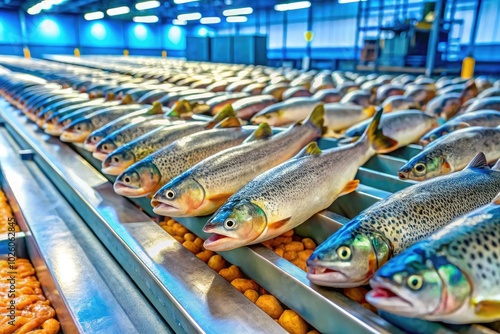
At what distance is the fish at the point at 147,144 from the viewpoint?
76.9 inches

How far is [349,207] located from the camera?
65.1 inches

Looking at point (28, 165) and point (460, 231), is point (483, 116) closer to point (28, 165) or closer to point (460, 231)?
point (460, 231)

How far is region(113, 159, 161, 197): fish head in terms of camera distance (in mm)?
1686

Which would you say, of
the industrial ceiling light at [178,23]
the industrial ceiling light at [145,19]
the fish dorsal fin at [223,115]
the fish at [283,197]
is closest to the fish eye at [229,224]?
the fish at [283,197]

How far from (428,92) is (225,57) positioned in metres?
10.1

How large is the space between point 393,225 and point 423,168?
2.17 ft

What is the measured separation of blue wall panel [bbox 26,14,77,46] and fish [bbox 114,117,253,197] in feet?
90.9

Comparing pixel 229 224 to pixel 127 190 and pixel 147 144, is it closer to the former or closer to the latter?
pixel 127 190

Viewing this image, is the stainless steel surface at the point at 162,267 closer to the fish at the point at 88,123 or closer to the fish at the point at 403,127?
the fish at the point at 88,123

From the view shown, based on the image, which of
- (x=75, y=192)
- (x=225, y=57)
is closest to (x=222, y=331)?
(x=75, y=192)

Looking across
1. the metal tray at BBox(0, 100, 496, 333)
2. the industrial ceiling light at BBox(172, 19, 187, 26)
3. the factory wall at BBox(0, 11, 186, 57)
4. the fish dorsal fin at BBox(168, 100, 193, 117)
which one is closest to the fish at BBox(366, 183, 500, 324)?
the metal tray at BBox(0, 100, 496, 333)

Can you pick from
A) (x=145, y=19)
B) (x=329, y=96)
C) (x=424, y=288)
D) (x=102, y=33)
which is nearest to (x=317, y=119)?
(x=424, y=288)

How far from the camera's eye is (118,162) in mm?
1949

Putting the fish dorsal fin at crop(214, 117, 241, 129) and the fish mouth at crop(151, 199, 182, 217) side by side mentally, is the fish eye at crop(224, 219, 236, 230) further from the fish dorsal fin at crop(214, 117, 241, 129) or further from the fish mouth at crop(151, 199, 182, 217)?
the fish dorsal fin at crop(214, 117, 241, 129)
